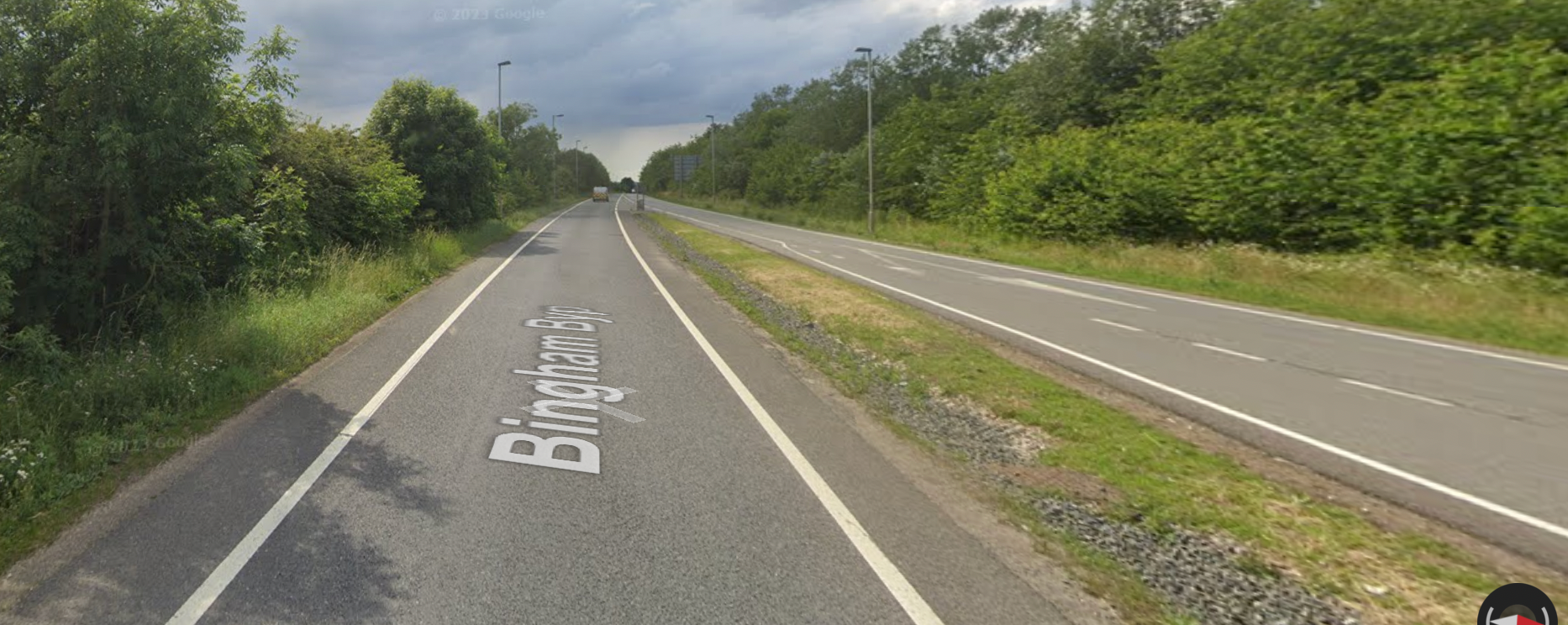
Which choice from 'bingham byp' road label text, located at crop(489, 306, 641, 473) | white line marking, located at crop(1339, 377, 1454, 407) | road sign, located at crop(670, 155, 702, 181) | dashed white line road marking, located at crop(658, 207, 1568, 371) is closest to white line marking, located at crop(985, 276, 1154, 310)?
dashed white line road marking, located at crop(658, 207, 1568, 371)

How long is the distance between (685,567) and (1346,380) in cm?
807

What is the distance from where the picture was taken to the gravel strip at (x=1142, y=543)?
3.68m

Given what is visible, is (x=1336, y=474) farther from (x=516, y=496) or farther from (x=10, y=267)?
(x=10, y=267)

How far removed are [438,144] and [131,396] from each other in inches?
982

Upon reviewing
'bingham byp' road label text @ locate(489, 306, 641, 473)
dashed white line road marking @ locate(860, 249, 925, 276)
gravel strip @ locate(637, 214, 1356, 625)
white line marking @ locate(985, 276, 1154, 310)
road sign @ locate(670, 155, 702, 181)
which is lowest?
gravel strip @ locate(637, 214, 1356, 625)

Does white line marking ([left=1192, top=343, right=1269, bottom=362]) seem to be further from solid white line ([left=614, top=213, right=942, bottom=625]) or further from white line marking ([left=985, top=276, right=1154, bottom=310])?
solid white line ([left=614, top=213, right=942, bottom=625])

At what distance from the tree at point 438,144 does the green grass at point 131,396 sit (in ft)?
60.1

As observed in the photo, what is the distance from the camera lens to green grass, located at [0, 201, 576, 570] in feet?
15.0

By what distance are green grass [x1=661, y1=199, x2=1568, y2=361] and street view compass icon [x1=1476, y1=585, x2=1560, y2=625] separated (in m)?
9.48

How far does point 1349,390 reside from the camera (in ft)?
26.4

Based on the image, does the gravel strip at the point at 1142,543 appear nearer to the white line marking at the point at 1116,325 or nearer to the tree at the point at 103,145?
the white line marking at the point at 1116,325

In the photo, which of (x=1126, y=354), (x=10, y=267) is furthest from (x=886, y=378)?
(x=10, y=267)

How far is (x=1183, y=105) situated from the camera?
2733 centimetres

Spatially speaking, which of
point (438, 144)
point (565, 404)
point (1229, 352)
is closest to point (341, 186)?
point (438, 144)
